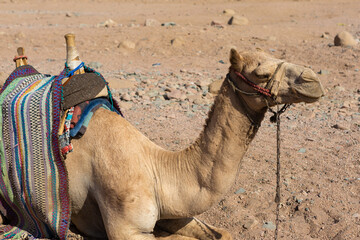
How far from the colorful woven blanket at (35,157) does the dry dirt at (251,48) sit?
5.91 feet

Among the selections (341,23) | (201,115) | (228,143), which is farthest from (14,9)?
(228,143)

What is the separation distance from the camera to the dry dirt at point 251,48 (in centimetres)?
516

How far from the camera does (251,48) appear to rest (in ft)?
46.2

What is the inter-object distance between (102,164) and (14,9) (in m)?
22.3

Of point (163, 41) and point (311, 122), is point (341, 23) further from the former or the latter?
point (311, 122)

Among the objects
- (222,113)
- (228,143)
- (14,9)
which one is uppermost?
(222,113)

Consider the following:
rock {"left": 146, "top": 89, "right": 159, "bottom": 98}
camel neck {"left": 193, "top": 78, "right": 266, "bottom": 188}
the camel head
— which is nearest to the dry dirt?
rock {"left": 146, "top": 89, "right": 159, "bottom": 98}

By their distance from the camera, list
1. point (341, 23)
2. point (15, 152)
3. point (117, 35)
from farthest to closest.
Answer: point (341, 23) < point (117, 35) < point (15, 152)

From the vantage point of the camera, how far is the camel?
3.30 meters

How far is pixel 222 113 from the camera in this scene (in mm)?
3449

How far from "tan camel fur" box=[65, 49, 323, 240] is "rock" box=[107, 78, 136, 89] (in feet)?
18.7

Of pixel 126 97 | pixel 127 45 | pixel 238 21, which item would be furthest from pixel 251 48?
pixel 126 97

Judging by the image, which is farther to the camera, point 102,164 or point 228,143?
point 102,164

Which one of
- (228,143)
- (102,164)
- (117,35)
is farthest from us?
(117,35)
